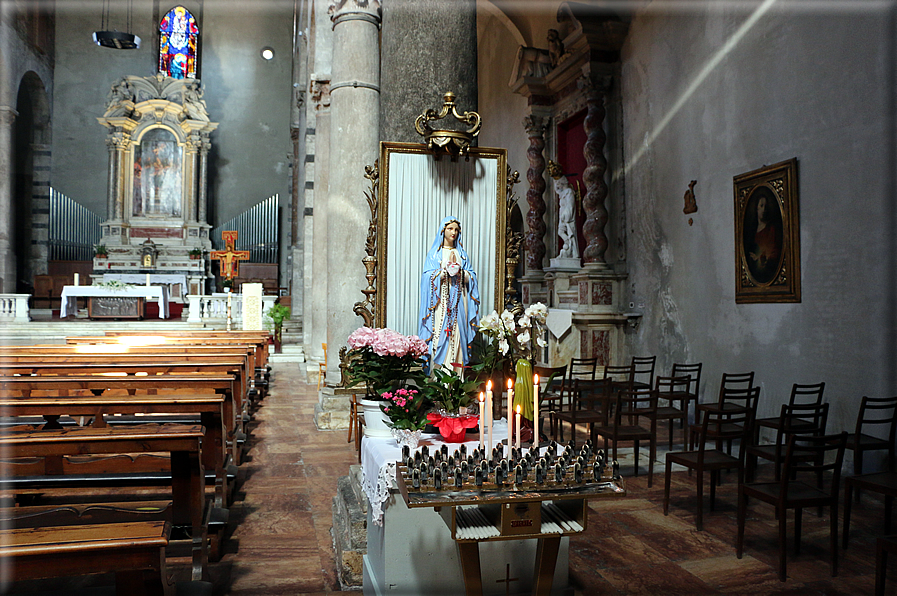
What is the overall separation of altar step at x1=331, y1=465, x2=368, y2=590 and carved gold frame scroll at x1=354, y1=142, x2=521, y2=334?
3.25 ft

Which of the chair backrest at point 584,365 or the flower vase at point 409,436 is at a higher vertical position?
the flower vase at point 409,436

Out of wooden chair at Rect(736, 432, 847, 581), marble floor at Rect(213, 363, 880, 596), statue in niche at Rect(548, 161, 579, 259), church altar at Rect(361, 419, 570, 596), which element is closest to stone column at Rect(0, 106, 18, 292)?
statue in niche at Rect(548, 161, 579, 259)

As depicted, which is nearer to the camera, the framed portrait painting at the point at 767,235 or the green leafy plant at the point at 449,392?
the green leafy plant at the point at 449,392

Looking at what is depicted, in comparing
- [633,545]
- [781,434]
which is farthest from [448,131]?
[781,434]

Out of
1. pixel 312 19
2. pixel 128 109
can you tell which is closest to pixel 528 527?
pixel 312 19

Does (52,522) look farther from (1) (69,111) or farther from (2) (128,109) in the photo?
(1) (69,111)

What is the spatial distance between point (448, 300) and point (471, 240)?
42cm

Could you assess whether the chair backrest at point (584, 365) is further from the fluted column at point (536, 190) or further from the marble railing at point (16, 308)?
the marble railing at point (16, 308)

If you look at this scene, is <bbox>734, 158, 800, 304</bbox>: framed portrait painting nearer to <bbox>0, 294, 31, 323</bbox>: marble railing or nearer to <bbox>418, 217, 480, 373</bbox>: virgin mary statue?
<bbox>418, 217, 480, 373</bbox>: virgin mary statue

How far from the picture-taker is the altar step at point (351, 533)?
3.04 metres

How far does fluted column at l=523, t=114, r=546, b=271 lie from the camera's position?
1213cm

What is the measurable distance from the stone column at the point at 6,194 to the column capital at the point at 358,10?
13450 mm

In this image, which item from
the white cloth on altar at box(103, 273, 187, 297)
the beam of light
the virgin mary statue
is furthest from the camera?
the white cloth on altar at box(103, 273, 187, 297)

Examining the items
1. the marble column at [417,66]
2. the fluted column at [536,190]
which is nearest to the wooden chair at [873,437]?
the marble column at [417,66]
